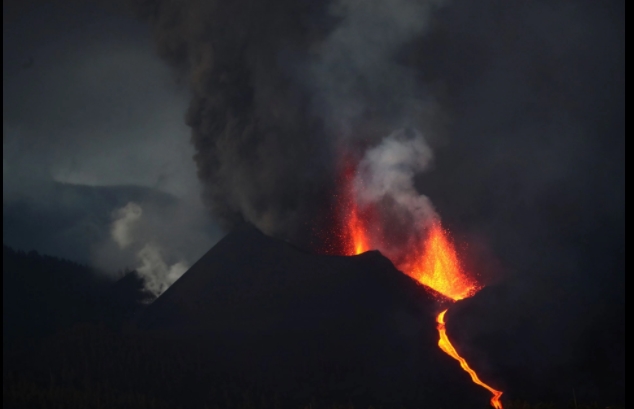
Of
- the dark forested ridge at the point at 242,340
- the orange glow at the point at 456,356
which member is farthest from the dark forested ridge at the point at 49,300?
the orange glow at the point at 456,356

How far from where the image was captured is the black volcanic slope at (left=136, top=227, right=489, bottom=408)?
4481 centimetres

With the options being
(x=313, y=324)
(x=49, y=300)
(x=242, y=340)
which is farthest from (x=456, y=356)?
(x=49, y=300)

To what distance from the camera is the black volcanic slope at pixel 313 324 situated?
1764 inches

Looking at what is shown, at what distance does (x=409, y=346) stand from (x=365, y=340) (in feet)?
9.45

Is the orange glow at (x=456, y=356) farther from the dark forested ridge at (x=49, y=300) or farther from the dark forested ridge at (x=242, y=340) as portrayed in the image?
the dark forested ridge at (x=49, y=300)

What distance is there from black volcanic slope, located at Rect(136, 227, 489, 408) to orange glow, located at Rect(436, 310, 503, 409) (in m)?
0.58

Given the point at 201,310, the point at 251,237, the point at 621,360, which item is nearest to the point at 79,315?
the point at 201,310

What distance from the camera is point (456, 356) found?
48.2 m

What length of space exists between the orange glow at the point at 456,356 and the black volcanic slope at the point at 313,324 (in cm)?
58

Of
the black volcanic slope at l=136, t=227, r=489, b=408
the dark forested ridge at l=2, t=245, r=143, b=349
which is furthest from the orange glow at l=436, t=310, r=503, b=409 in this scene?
the dark forested ridge at l=2, t=245, r=143, b=349

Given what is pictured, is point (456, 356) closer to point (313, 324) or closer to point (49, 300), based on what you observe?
point (313, 324)

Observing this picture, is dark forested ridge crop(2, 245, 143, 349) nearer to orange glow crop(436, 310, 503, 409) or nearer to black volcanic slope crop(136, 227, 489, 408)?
black volcanic slope crop(136, 227, 489, 408)

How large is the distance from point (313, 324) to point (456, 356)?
964cm

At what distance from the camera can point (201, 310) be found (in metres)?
53.2
